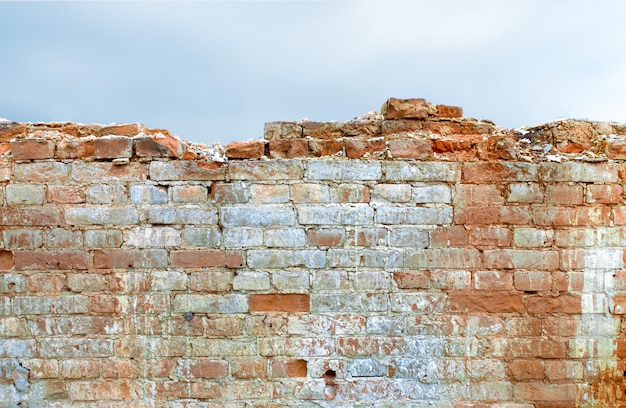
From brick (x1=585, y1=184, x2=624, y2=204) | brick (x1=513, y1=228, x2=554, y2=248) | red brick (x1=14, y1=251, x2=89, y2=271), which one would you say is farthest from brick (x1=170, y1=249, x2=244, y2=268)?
brick (x1=585, y1=184, x2=624, y2=204)

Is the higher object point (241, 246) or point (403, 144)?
point (403, 144)

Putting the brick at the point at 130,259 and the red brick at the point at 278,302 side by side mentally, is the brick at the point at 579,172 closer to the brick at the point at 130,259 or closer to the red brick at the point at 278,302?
the red brick at the point at 278,302

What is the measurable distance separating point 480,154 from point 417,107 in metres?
0.60

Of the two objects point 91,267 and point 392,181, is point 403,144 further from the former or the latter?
point 91,267

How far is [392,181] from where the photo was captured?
3.28 meters

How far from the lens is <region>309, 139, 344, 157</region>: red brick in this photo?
11.0 ft

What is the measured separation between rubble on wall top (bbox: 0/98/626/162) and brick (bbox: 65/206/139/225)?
1.27 ft

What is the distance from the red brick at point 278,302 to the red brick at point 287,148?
1.05 m

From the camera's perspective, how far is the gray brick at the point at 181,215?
3266mm

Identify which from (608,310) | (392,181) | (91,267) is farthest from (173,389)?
(608,310)

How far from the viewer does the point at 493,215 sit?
10.7 feet

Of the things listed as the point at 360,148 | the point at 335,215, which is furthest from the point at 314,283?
the point at 360,148

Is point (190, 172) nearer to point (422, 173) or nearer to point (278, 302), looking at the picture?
point (278, 302)

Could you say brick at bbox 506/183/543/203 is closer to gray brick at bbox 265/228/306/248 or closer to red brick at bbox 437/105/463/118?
red brick at bbox 437/105/463/118
